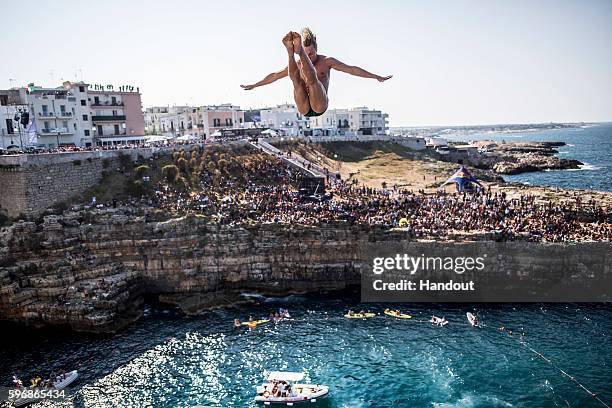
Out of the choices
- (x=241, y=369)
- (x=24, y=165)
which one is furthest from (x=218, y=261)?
(x=24, y=165)

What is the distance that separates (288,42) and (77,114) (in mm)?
65544

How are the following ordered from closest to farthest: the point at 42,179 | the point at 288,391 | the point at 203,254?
the point at 288,391
the point at 203,254
the point at 42,179

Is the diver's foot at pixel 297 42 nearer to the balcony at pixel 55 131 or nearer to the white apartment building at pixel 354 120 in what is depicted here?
the balcony at pixel 55 131

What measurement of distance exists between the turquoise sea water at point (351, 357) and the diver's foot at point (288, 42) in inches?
995

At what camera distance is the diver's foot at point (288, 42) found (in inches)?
371

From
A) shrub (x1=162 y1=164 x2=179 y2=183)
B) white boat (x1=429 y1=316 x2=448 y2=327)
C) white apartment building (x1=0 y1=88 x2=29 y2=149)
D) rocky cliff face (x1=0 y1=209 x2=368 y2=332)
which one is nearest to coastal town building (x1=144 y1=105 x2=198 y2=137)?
white apartment building (x1=0 y1=88 x2=29 y2=149)

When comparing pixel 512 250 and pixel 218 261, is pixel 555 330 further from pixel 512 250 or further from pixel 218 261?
pixel 218 261

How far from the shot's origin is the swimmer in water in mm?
9625

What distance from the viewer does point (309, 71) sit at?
9914 mm

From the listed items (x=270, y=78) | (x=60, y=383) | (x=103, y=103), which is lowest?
(x=60, y=383)

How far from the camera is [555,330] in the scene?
36.6 meters

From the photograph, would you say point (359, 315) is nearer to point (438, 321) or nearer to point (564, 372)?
point (438, 321)

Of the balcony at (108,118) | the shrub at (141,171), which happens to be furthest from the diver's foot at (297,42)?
the balcony at (108,118)

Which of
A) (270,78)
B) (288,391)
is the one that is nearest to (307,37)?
(270,78)
